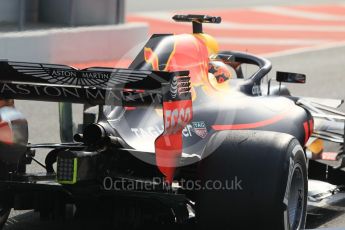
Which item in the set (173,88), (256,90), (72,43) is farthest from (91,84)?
(72,43)

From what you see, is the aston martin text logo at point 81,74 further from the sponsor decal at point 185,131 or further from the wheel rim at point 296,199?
the wheel rim at point 296,199

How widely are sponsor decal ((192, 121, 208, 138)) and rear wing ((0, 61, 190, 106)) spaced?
783 millimetres

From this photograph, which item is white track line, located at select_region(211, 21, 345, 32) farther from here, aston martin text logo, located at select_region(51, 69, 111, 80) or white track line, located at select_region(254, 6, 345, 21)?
aston martin text logo, located at select_region(51, 69, 111, 80)

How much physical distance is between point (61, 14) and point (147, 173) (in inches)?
397

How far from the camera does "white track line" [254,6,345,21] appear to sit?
73.2 feet

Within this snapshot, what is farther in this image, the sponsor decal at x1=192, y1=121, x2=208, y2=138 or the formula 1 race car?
the sponsor decal at x1=192, y1=121, x2=208, y2=138

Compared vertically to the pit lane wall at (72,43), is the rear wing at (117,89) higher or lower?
higher

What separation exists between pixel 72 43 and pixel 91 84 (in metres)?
9.36

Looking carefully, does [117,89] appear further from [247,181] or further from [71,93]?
[247,181]

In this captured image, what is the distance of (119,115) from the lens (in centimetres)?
639

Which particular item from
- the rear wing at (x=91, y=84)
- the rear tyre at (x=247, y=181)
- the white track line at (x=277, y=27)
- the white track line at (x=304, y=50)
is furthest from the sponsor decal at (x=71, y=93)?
the white track line at (x=277, y=27)

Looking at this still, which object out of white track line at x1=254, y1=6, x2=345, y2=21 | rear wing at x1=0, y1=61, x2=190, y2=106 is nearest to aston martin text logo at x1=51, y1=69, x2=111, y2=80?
rear wing at x1=0, y1=61, x2=190, y2=106

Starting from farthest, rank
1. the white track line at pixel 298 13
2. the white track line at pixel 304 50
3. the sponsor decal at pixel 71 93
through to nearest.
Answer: the white track line at pixel 298 13, the white track line at pixel 304 50, the sponsor decal at pixel 71 93

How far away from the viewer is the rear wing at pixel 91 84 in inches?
221
